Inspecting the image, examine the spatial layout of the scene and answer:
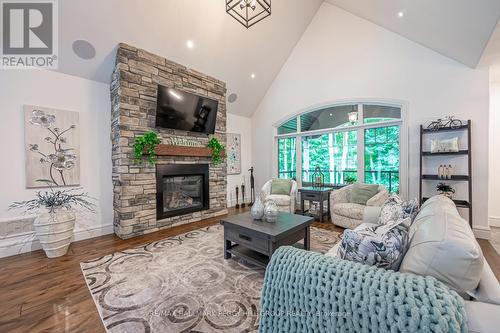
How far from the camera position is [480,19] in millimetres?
2404

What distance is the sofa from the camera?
736mm

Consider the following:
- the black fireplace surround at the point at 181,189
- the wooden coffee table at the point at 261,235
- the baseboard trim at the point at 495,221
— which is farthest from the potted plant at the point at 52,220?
the baseboard trim at the point at 495,221

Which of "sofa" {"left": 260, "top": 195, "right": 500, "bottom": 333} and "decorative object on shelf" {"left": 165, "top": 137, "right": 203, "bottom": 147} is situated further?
"decorative object on shelf" {"left": 165, "top": 137, "right": 203, "bottom": 147}

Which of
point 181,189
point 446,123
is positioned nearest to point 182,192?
point 181,189

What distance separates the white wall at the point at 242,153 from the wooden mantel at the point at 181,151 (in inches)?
57.4

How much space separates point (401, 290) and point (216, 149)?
14.0 feet

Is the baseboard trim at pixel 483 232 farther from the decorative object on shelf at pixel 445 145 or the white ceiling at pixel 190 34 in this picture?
the white ceiling at pixel 190 34

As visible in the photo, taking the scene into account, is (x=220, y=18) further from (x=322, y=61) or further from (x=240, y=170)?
(x=240, y=170)

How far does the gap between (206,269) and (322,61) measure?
16.1ft

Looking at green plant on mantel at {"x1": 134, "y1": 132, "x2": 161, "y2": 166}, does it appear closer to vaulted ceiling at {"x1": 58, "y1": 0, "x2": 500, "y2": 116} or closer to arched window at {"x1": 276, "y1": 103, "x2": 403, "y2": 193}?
vaulted ceiling at {"x1": 58, "y1": 0, "x2": 500, "y2": 116}

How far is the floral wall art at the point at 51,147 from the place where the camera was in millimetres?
3008

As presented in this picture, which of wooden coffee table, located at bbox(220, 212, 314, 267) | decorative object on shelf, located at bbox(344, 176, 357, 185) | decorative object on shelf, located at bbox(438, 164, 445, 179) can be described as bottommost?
wooden coffee table, located at bbox(220, 212, 314, 267)

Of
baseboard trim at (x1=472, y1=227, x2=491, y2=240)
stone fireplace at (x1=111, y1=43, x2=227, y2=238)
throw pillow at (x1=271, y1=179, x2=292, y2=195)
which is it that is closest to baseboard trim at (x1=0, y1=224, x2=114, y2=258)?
stone fireplace at (x1=111, y1=43, x2=227, y2=238)

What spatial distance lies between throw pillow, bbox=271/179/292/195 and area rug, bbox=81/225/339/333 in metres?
1.84
